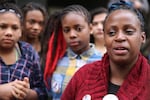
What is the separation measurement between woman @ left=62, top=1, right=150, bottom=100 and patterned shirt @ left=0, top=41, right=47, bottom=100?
0.62 m

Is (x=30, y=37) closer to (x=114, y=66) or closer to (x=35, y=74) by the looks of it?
(x=35, y=74)

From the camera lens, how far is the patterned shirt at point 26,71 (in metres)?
3.28

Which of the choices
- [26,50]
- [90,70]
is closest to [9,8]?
[26,50]

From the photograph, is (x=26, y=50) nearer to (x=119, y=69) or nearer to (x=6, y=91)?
(x=6, y=91)

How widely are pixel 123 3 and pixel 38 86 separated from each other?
1.12 metres

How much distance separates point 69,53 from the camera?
150 inches

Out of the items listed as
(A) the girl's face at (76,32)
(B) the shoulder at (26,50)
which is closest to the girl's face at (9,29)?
(B) the shoulder at (26,50)

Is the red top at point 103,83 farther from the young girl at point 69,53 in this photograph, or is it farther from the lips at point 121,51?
the young girl at point 69,53

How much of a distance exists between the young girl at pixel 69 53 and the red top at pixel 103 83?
2.41 ft

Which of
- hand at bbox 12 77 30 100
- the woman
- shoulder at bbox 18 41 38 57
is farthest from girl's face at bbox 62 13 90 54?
the woman

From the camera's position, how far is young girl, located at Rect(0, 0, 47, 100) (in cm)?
314

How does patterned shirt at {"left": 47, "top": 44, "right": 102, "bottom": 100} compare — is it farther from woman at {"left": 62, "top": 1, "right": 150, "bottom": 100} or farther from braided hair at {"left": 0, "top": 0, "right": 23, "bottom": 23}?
woman at {"left": 62, "top": 1, "right": 150, "bottom": 100}

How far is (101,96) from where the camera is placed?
8.83 ft

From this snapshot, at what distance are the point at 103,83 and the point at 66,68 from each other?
0.99 meters
